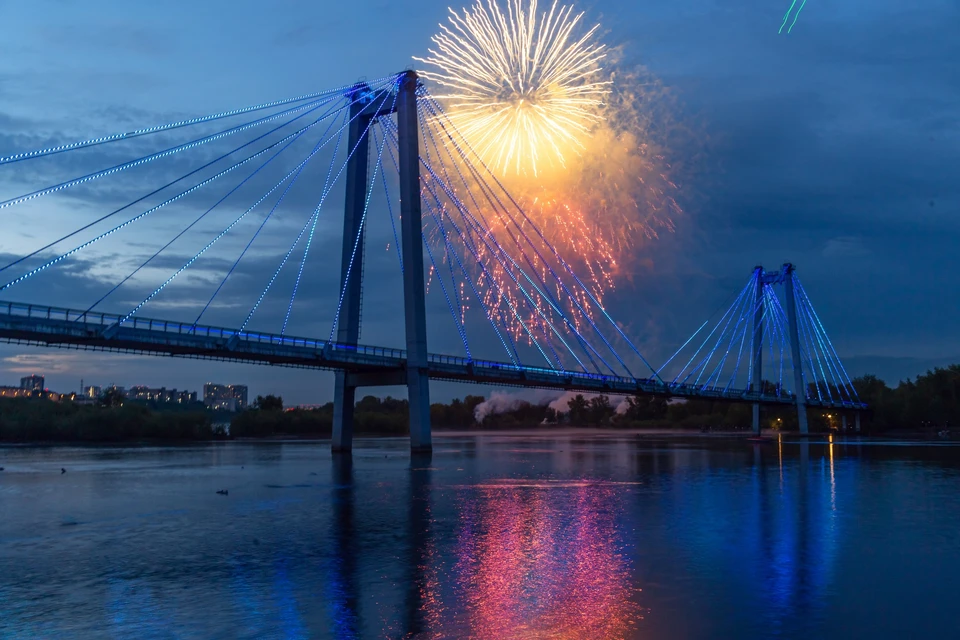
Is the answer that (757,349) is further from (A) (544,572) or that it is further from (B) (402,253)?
(A) (544,572)

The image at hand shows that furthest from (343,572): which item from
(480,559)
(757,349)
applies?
(757,349)

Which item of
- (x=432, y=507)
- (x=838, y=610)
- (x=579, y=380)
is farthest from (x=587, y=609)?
(x=579, y=380)

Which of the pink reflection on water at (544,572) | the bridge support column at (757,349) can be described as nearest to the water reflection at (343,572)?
the pink reflection on water at (544,572)

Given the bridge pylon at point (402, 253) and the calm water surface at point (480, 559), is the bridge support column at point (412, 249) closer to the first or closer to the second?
the bridge pylon at point (402, 253)

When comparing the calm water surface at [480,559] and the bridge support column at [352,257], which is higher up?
the bridge support column at [352,257]

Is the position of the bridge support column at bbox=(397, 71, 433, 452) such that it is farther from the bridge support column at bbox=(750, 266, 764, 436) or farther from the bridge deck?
the bridge support column at bbox=(750, 266, 764, 436)

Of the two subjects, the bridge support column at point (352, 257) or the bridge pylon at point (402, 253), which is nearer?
the bridge pylon at point (402, 253)
